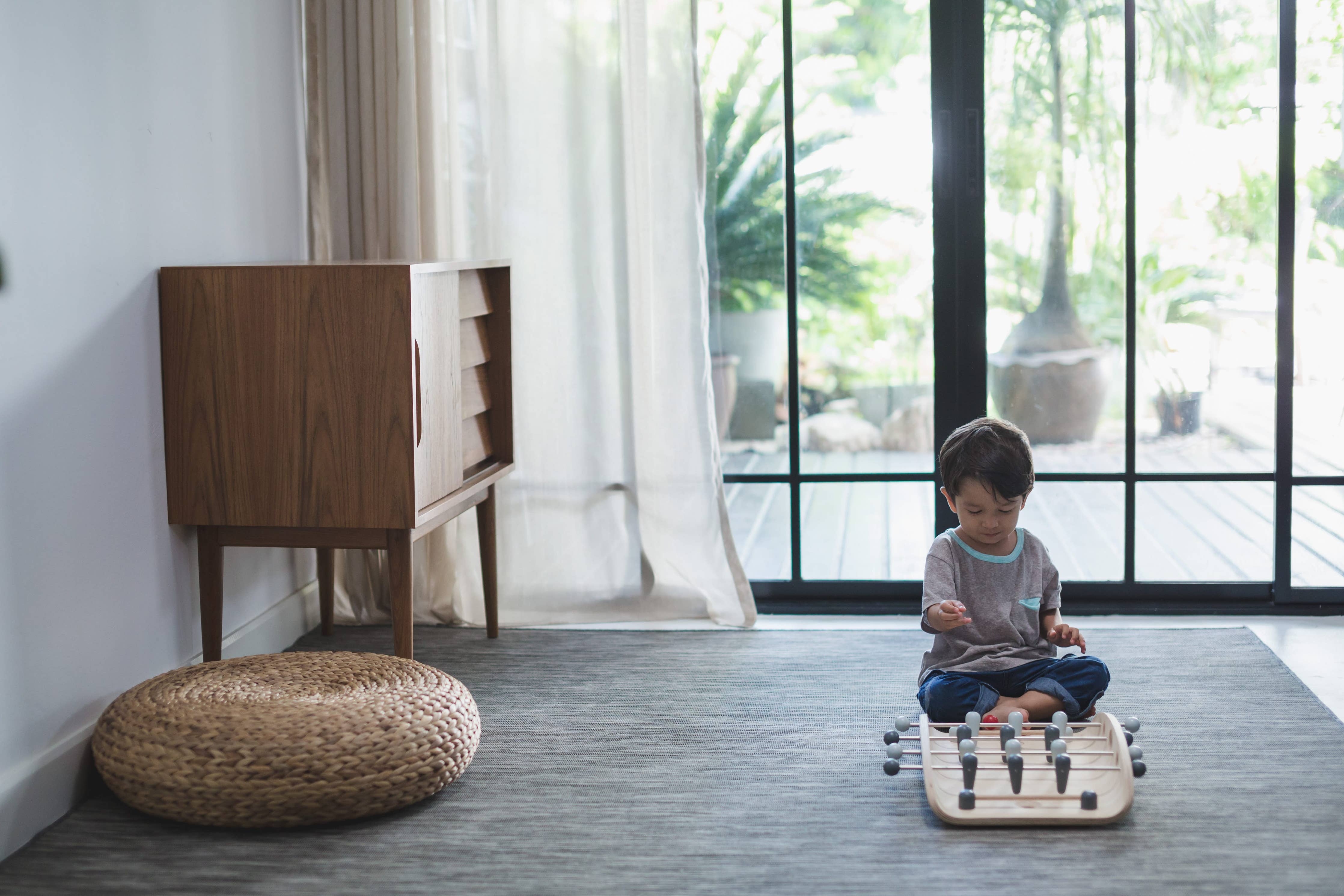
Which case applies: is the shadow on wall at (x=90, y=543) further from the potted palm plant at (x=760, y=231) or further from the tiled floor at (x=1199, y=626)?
the potted palm plant at (x=760, y=231)

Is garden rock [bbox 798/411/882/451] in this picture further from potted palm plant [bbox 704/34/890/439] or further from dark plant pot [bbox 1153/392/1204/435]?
dark plant pot [bbox 1153/392/1204/435]

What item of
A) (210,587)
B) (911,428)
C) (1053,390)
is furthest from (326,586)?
(1053,390)

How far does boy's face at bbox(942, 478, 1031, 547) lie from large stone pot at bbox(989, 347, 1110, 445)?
0.93 metres

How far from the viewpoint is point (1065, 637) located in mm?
2111

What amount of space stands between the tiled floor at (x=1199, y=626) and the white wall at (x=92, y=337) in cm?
106

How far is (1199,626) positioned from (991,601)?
0.97 meters

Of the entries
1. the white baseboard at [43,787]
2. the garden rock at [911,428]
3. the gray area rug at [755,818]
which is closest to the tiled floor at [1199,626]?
the gray area rug at [755,818]

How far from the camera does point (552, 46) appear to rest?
2873 mm

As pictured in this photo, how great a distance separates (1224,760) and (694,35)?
1868 mm

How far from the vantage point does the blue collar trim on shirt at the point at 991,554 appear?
221 centimetres

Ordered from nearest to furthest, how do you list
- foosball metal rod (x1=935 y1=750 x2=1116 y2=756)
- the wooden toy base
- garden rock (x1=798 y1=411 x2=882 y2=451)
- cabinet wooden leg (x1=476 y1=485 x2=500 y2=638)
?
the wooden toy base, foosball metal rod (x1=935 y1=750 x2=1116 y2=756), cabinet wooden leg (x1=476 y1=485 x2=500 y2=638), garden rock (x1=798 y1=411 x2=882 y2=451)

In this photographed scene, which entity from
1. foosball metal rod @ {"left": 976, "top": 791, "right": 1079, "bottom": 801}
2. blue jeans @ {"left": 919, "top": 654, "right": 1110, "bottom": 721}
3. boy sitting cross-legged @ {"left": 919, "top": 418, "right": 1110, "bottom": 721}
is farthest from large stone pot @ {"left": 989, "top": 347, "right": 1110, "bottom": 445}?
foosball metal rod @ {"left": 976, "top": 791, "right": 1079, "bottom": 801}

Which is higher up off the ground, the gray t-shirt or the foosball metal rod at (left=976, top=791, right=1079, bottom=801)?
the gray t-shirt

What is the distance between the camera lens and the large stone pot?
9.97ft
